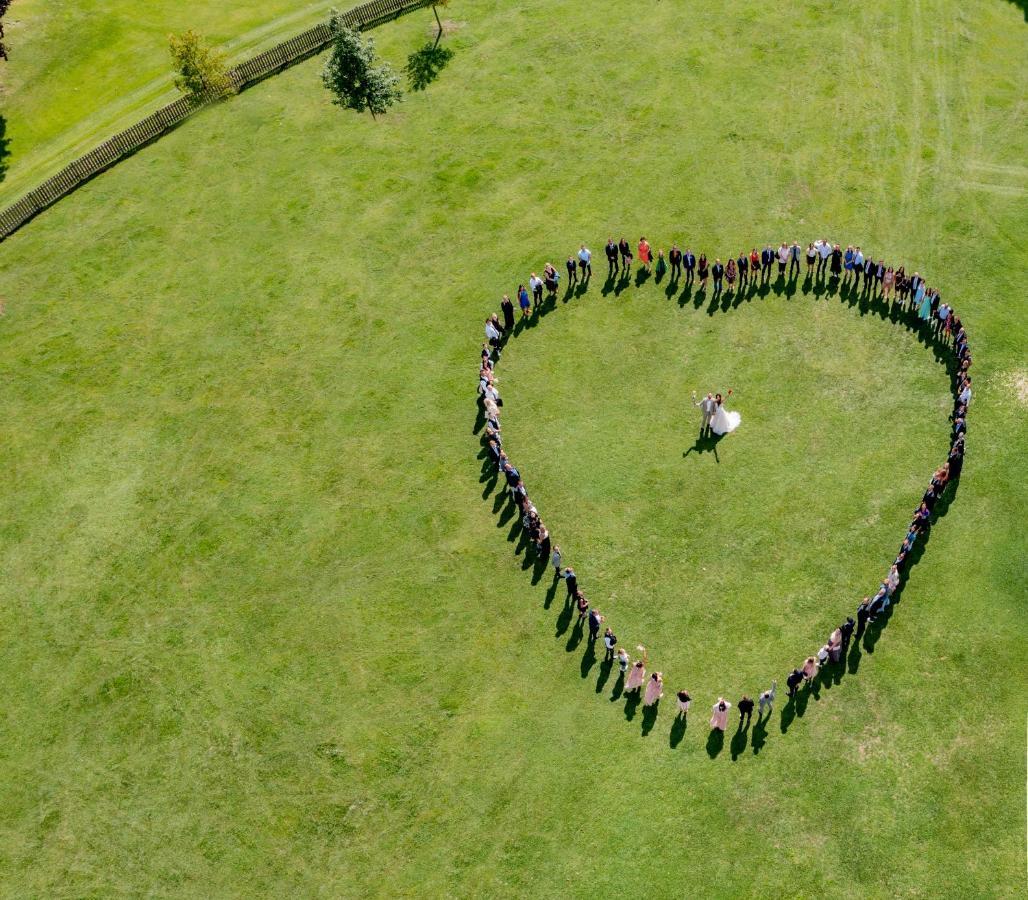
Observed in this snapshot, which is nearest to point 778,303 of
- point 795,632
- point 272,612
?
point 795,632

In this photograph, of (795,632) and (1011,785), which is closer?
(1011,785)

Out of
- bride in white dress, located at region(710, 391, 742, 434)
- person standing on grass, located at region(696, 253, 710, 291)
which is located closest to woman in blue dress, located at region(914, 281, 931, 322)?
person standing on grass, located at region(696, 253, 710, 291)

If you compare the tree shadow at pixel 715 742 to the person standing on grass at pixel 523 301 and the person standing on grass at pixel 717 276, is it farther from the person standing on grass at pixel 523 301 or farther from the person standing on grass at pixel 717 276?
the person standing on grass at pixel 717 276

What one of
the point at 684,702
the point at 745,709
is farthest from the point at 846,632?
the point at 684,702

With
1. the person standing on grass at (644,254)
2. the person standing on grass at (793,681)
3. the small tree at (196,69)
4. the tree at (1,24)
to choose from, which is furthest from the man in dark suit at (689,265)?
the tree at (1,24)

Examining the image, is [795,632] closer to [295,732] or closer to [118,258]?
[295,732]

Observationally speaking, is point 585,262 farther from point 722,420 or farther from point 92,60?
point 92,60

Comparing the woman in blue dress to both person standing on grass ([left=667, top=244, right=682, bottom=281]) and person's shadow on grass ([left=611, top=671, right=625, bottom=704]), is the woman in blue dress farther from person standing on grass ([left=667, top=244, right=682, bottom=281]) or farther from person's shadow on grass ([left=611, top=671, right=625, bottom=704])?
person's shadow on grass ([left=611, top=671, right=625, bottom=704])
